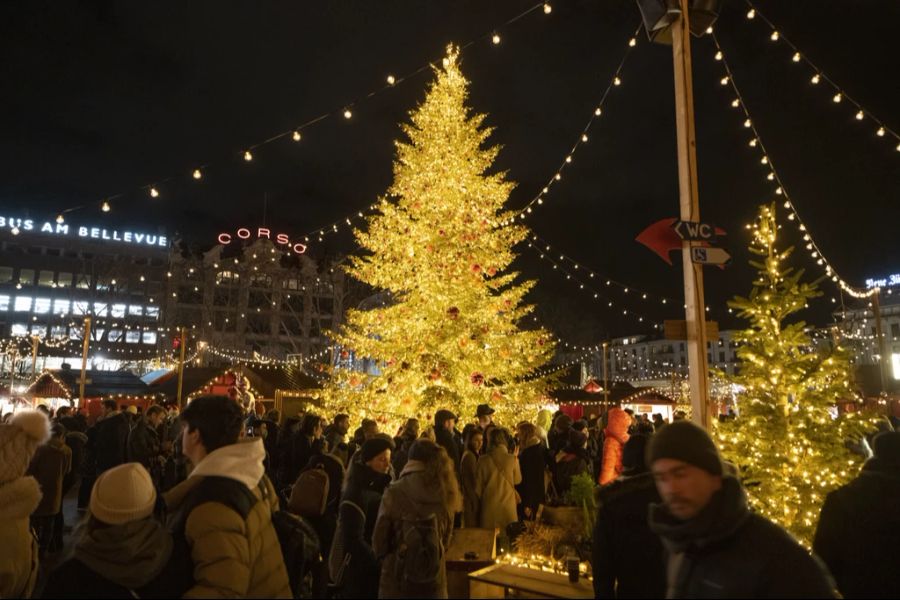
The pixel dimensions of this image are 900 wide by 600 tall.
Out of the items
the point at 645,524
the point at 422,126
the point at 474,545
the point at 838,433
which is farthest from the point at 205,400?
the point at 422,126

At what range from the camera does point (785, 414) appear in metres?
5.92

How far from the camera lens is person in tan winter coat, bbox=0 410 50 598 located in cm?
380

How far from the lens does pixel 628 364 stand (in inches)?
4144

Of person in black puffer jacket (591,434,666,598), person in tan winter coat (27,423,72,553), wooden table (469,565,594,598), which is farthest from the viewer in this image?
person in tan winter coat (27,423,72,553)

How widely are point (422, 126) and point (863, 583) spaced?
13.1 m

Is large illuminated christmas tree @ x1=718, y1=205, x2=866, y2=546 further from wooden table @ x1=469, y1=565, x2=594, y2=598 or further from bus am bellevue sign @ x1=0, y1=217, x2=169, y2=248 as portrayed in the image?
bus am bellevue sign @ x1=0, y1=217, x2=169, y2=248

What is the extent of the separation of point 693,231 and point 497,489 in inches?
145

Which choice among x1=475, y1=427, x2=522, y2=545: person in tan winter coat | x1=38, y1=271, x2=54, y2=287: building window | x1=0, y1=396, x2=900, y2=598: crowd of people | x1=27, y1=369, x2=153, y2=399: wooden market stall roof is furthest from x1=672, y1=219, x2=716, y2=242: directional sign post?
x1=38, y1=271, x2=54, y2=287: building window

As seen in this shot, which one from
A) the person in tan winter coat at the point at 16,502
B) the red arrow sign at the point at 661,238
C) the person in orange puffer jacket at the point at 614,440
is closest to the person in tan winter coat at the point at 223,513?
the person in tan winter coat at the point at 16,502

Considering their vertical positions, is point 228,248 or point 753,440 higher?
point 228,248

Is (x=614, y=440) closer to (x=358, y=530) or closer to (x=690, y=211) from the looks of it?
(x=690, y=211)

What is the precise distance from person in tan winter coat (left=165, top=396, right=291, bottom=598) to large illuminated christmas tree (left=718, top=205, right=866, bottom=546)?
4.79m

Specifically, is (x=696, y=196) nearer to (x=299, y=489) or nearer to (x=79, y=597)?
(x=299, y=489)

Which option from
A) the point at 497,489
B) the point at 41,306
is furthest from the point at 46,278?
the point at 497,489
